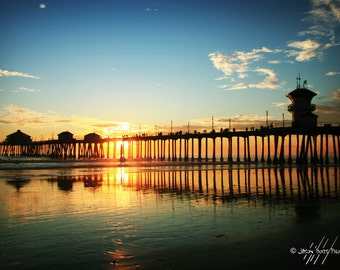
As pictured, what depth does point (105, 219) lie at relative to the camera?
1017 centimetres

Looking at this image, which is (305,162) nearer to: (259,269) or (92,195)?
(92,195)

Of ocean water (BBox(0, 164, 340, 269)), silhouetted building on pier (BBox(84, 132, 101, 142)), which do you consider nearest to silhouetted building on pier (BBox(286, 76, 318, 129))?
ocean water (BBox(0, 164, 340, 269))

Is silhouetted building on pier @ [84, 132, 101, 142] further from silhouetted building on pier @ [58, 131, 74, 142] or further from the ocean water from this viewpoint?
the ocean water

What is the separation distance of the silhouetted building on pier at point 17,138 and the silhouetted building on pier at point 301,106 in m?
114

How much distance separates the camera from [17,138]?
132500 mm

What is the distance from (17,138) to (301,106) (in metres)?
117

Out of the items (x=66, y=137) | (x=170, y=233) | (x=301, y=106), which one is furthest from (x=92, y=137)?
(x=170, y=233)

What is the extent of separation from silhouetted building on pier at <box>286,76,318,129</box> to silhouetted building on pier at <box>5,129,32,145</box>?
114m

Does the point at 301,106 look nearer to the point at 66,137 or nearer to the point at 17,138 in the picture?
the point at 66,137

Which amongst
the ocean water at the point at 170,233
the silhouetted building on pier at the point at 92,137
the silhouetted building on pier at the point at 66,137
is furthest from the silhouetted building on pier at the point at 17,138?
the ocean water at the point at 170,233

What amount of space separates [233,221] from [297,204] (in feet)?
14.6

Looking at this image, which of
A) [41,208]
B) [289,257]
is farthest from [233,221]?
[41,208]

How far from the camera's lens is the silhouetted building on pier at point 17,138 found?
132m

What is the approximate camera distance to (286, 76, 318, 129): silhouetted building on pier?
50.3 meters
